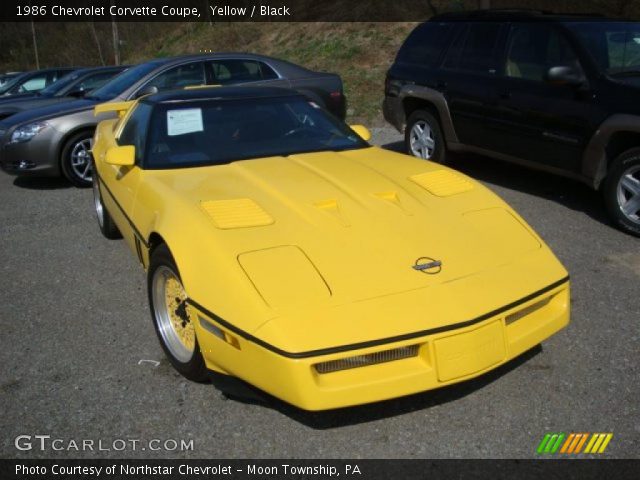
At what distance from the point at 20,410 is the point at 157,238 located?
104cm

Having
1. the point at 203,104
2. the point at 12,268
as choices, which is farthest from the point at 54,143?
the point at 203,104

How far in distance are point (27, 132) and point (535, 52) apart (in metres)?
5.70

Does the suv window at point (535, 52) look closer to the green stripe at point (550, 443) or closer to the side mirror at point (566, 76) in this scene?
the side mirror at point (566, 76)

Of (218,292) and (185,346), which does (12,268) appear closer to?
(185,346)

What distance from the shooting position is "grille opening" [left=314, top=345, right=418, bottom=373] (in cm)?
242

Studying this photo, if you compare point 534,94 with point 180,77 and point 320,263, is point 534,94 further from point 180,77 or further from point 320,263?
point 180,77

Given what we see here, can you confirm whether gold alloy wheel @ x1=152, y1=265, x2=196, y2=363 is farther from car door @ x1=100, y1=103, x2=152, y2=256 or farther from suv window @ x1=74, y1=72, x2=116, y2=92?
suv window @ x1=74, y1=72, x2=116, y2=92

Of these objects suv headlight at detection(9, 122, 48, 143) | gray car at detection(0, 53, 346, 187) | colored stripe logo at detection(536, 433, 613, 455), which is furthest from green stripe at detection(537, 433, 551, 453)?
suv headlight at detection(9, 122, 48, 143)

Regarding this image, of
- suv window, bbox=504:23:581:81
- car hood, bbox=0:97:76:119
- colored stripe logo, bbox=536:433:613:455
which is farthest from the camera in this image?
car hood, bbox=0:97:76:119

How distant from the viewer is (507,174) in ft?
23.5

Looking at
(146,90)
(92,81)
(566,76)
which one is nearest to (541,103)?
(566,76)

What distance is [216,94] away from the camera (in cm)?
420

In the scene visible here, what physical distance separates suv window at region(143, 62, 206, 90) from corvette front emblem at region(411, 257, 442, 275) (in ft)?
18.4

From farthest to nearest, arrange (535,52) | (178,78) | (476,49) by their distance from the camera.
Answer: (178,78) → (476,49) → (535,52)
